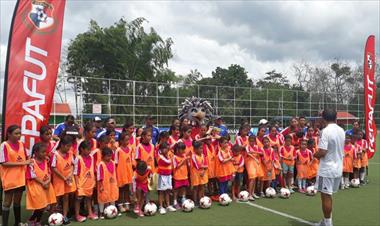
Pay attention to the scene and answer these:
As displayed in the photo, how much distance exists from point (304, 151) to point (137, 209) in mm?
4315

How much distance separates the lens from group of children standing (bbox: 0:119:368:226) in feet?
18.3

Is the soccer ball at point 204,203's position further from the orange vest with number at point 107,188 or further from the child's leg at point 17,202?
the child's leg at point 17,202

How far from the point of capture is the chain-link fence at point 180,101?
1803 cm

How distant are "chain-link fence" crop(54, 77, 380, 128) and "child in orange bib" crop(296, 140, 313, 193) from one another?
9865mm

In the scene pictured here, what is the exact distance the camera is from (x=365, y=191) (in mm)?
8680

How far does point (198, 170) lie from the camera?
23.4ft

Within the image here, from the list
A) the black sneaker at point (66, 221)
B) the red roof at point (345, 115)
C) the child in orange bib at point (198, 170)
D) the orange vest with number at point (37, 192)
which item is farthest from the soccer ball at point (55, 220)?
the red roof at point (345, 115)

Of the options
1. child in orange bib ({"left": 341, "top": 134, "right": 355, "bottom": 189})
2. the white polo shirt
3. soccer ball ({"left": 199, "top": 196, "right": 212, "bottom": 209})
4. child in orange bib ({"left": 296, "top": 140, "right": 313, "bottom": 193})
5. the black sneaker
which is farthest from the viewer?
child in orange bib ({"left": 341, "top": 134, "right": 355, "bottom": 189})

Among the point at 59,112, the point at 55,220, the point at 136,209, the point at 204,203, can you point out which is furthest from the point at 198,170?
the point at 59,112

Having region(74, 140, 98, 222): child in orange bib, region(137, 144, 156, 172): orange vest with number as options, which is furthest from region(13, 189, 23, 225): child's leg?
region(137, 144, 156, 172): orange vest with number

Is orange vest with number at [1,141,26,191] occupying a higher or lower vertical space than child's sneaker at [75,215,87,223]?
higher

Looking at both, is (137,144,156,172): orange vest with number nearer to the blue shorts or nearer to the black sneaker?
the black sneaker

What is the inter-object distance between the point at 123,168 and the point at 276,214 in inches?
113

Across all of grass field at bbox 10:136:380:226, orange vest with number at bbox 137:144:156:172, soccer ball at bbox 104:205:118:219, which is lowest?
grass field at bbox 10:136:380:226
